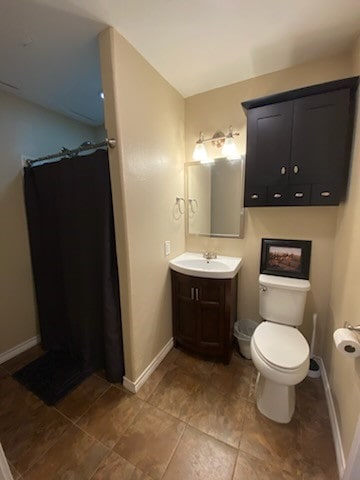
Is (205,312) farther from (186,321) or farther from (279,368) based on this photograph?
(279,368)

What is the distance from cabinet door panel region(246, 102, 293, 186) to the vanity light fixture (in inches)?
8.0

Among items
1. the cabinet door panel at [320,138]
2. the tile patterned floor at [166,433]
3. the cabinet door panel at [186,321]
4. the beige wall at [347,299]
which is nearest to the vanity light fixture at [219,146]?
the cabinet door panel at [320,138]

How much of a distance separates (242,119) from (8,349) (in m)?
3.11

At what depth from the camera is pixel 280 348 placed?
54.2 inches

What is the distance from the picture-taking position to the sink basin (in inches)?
66.7

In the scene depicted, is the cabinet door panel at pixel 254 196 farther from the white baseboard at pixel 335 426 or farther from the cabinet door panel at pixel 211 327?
the white baseboard at pixel 335 426

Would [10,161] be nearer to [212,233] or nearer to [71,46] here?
[71,46]

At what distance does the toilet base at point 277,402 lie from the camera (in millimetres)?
1355

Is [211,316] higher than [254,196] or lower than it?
lower

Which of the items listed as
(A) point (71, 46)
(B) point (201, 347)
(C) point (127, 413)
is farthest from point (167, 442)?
(A) point (71, 46)

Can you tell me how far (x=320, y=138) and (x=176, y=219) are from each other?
132 cm

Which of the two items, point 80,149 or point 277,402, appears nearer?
point 277,402

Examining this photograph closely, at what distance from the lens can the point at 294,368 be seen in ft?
4.03

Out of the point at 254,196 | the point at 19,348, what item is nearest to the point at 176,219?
the point at 254,196
